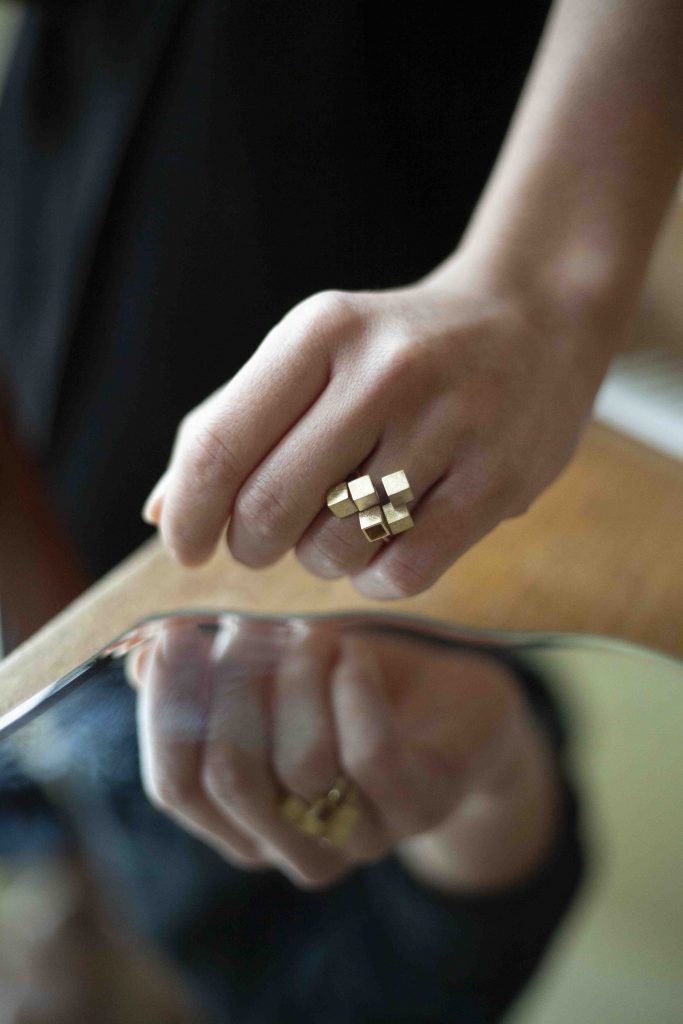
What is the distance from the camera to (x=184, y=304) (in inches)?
24.9

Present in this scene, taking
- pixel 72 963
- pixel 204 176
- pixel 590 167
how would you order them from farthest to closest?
pixel 204 176
pixel 590 167
pixel 72 963

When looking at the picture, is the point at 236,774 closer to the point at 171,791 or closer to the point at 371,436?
the point at 171,791

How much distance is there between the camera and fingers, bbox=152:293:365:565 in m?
0.31

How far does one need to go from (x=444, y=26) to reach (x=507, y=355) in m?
0.32

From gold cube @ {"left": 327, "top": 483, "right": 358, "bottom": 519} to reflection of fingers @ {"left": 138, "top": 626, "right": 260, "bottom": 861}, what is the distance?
117 mm

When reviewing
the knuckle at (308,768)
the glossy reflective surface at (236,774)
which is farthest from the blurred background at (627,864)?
the knuckle at (308,768)

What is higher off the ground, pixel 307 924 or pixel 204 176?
pixel 204 176

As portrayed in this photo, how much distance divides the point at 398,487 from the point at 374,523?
1cm

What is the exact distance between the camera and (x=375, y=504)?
1.03 ft

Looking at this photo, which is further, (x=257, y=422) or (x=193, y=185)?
(x=193, y=185)

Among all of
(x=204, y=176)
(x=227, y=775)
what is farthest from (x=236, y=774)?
(x=204, y=176)

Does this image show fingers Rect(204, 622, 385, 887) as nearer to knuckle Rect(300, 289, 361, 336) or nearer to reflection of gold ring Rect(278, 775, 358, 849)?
reflection of gold ring Rect(278, 775, 358, 849)

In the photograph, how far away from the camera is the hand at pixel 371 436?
12.2 inches

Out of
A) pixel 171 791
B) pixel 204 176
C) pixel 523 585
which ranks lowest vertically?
pixel 523 585
